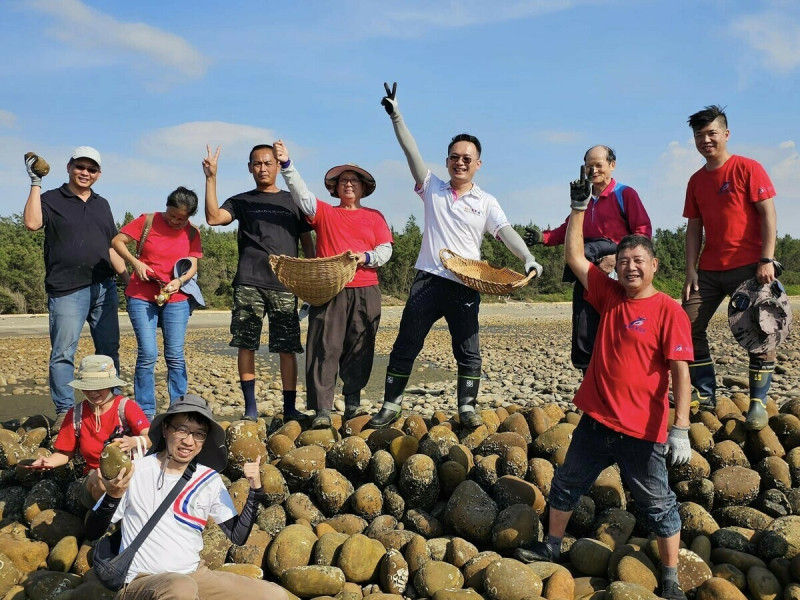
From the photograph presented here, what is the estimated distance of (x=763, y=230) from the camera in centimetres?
447

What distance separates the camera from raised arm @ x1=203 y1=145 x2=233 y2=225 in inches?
196

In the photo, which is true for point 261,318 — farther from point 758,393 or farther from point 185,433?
point 758,393

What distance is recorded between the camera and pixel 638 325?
329cm

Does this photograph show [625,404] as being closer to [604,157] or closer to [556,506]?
[556,506]

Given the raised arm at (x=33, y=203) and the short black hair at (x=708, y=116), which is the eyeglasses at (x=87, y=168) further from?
the short black hair at (x=708, y=116)

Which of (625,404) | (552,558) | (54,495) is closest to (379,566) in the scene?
(552,558)

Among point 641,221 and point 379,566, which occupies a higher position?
point 641,221

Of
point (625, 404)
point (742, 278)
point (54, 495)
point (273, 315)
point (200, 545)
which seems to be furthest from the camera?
point (273, 315)

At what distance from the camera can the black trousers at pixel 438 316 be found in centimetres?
476

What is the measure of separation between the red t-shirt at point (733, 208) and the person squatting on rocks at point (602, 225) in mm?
444

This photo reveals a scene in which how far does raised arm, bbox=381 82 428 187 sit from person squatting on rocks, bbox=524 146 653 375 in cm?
121

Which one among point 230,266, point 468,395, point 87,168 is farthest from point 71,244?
point 230,266

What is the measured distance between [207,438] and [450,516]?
165cm

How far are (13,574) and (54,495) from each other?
764mm
